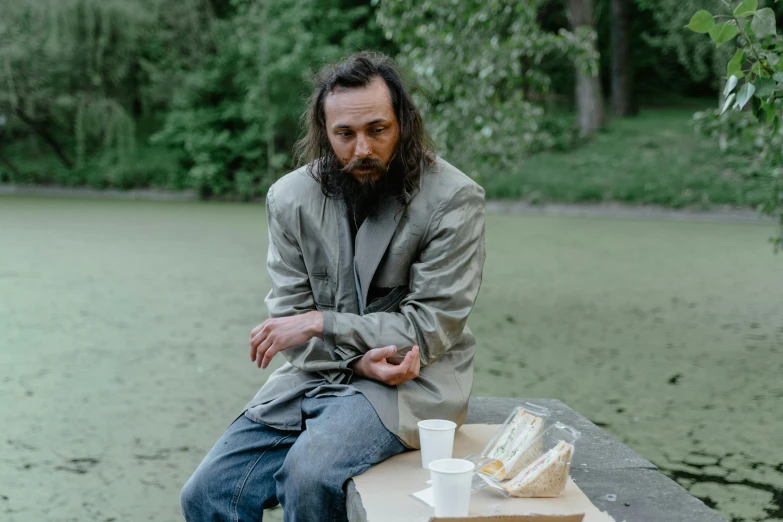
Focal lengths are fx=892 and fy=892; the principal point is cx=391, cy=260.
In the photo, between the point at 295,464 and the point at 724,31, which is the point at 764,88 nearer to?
the point at 724,31

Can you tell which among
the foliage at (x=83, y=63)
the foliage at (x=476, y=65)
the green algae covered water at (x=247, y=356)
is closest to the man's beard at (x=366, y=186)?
the green algae covered water at (x=247, y=356)

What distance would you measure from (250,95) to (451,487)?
14.1 metres

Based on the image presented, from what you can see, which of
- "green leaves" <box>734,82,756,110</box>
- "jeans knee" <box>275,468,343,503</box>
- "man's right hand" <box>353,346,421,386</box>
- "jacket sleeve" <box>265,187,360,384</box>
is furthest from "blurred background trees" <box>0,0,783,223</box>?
"jeans knee" <box>275,468,343,503</box>

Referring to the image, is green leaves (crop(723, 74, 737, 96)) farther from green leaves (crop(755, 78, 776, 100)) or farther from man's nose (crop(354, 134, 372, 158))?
man's nose (crop(354, 134, 372, 158))

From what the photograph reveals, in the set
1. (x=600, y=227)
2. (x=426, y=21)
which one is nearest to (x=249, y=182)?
(x=600, y=227)

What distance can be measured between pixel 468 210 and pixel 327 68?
1.58ft

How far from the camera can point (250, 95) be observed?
15.1 m

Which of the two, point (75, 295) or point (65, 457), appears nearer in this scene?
point (65, 457)

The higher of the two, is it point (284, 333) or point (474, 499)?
point (284, 333)

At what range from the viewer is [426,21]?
17.3 feet

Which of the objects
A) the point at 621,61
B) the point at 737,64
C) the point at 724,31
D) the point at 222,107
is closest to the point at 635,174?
the point at 621,61

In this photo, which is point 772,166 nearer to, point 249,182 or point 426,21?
point 426,21

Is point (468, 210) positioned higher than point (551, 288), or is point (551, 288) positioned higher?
point (468, 210)

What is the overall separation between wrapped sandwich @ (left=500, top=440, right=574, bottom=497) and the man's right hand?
30 cm
